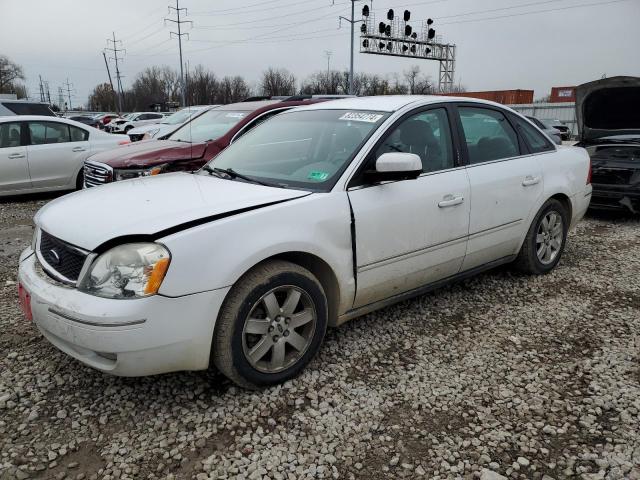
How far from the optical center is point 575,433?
8.54ft

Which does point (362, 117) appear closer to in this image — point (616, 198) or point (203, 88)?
point (616, 198)

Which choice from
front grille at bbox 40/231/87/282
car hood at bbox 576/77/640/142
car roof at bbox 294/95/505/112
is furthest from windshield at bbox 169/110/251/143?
car hood at bbox 576/77/640/142

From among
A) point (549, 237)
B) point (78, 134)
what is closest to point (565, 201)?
point (549, 237)

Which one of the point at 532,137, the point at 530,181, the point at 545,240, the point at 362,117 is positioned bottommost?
the point at 545,240

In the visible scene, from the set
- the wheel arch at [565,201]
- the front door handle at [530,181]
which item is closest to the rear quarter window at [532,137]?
the front door handle at [530,181]

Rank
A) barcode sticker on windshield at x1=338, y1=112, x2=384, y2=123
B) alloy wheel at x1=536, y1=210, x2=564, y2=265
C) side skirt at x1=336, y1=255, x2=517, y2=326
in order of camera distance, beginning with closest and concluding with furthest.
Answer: side skirt at x1=336, y1=255, x2=517, y2=326 < barcode sticker on windshield at x1=338, y1=112, x2=384, y2=123 < alloy wheel at x1=536, y1=210, x2=564, y2=265

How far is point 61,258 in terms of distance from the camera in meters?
2.71

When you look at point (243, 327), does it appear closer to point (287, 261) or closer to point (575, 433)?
point (287, 261)

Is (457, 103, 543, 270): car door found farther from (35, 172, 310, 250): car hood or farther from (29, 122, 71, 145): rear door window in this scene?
(29, 122, 71, 145): rear door window

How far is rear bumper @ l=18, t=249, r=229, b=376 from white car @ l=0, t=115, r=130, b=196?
6719 millimetres

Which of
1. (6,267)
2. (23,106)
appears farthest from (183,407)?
(23,106)

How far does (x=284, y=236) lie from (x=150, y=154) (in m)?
4.24

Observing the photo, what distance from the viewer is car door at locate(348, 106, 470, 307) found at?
3213 mm

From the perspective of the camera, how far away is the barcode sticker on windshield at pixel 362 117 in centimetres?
356
